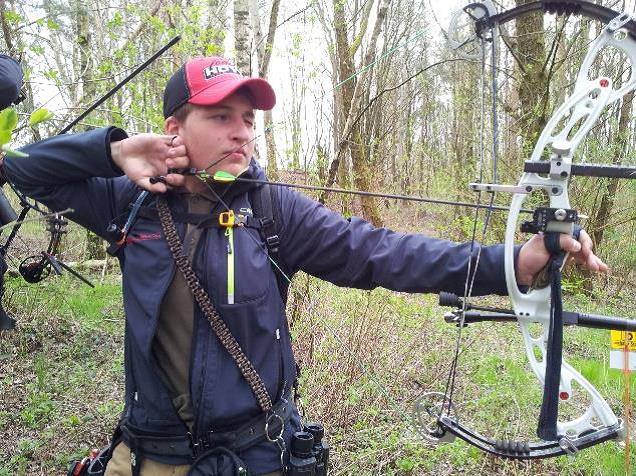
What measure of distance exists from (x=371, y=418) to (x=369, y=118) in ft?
10.5

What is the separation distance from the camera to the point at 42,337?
5.12 m

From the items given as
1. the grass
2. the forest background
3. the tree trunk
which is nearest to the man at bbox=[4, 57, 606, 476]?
the forest background

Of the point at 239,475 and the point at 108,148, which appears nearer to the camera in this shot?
the point at 239,475

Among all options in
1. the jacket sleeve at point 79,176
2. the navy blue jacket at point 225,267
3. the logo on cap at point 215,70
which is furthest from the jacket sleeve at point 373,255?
the jacket sleeve at point 79,176

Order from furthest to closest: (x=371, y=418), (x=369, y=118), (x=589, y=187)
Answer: (x=589, y=187) < (x=369, y=118) < (x=371, y=418)

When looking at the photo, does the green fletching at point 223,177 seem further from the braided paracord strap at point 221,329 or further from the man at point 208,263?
the braided paracord strap at point 221,329

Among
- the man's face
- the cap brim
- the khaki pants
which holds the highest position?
the cap brim

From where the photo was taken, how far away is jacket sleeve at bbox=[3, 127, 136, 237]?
1.79m

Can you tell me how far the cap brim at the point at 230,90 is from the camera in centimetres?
170

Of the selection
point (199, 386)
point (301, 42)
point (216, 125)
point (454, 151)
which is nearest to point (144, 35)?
point (301, 42)

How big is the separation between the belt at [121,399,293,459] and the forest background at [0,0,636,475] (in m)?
0.76

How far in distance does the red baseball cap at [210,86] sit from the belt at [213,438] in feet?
3.09

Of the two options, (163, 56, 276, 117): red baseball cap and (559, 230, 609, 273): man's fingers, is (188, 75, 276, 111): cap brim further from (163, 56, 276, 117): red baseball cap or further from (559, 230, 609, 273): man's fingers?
(559, 230, 609, 273): man's fingers

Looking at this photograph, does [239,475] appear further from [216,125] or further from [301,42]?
[301,42]
